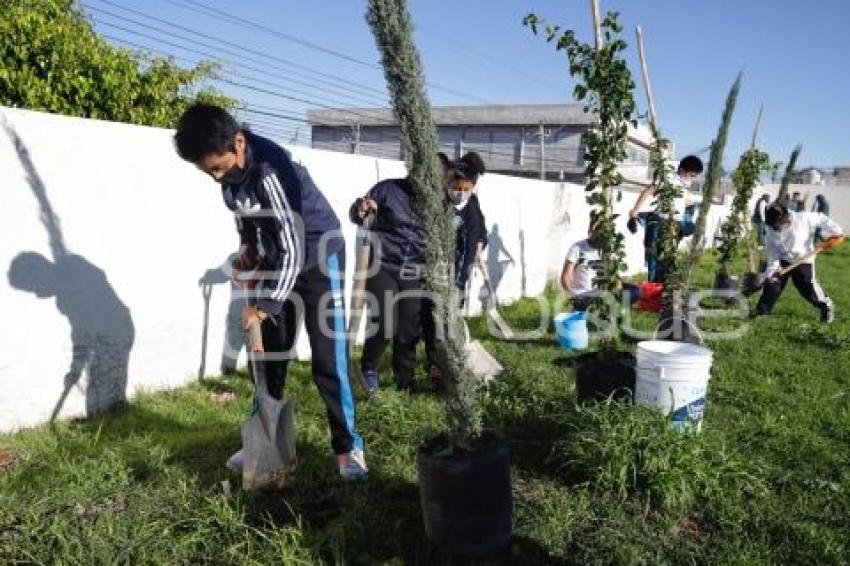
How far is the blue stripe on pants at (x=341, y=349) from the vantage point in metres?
3.28

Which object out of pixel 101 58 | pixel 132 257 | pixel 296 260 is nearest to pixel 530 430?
pixel 296 260

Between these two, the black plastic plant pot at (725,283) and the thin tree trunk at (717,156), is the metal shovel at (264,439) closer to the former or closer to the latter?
the thin tree trunk at (717,156)

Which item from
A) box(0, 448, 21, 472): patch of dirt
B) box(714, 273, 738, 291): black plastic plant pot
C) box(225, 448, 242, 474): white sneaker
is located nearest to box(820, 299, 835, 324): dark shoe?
box(714, 273, 738, 291): black plastic plant pot

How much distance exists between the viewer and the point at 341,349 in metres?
3.30

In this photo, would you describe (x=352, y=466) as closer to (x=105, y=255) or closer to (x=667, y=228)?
(x=105, y=255)

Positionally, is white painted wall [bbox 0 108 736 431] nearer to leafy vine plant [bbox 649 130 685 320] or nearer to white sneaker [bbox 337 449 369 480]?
white sneaker [bbox 337 449 369 480]

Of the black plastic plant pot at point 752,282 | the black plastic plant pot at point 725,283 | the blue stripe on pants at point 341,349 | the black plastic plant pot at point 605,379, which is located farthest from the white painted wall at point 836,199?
the blue stripe on pants at point 341,349

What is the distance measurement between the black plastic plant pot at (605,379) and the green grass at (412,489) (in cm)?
29

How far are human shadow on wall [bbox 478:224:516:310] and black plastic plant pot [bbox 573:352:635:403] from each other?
4.15m

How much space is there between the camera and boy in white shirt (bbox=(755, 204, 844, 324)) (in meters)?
7.80

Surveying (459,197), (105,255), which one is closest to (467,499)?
(459,197)

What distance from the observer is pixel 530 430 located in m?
4.00

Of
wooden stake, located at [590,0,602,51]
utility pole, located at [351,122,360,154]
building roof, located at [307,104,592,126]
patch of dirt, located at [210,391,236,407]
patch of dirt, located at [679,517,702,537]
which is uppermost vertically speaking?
building roof, located at [307,104,592,126]

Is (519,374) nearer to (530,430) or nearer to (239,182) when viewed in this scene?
(530,430)
